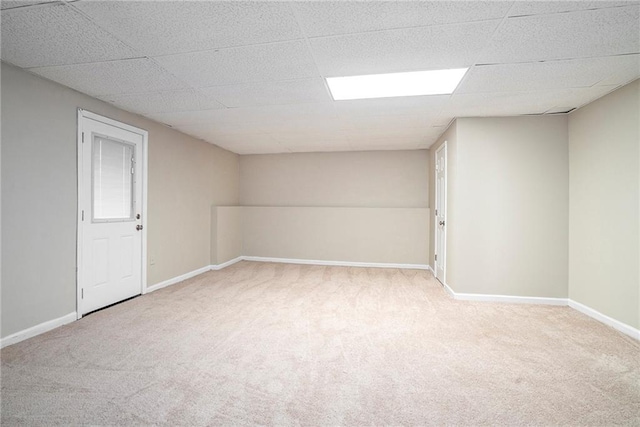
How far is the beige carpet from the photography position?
71.2 inches

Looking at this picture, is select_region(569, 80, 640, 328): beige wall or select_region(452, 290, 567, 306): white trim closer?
select_region(569, 80, 640, 328): beige wall

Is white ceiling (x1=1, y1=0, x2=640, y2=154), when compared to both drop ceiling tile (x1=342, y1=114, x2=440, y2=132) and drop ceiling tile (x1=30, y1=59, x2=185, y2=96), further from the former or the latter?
drop ceiling tile (x1=342, y1=114, x2=440, y2=132)

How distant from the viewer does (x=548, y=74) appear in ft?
8.85

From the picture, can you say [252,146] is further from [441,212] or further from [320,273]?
[441,212]

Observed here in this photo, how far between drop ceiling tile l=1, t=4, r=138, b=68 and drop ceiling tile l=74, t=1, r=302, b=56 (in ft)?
0.45

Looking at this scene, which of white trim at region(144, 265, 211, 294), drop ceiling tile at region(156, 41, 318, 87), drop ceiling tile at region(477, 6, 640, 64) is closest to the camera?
drop ceiling tile at region(477, 6, 640, 64)

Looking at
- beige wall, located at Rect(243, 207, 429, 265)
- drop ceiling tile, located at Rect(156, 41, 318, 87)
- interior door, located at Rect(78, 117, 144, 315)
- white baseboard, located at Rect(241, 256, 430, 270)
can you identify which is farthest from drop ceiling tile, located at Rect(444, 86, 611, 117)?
interior door, located at Rect(78, 117, 144, 315)

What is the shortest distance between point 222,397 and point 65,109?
3.03 meters

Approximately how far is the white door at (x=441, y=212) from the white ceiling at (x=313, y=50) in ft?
3.92

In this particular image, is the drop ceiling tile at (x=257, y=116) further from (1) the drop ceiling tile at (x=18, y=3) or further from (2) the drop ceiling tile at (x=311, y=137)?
(1) the drop ceiling tile at (x=18, y=3)

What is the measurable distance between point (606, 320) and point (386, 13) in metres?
3.59

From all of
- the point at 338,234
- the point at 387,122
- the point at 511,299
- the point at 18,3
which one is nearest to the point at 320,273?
the point at 338,234

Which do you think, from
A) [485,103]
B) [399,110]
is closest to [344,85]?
[399,110]

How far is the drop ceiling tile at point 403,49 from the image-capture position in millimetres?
2064
